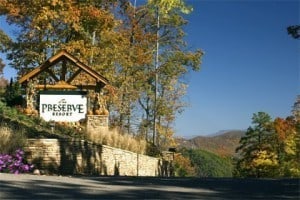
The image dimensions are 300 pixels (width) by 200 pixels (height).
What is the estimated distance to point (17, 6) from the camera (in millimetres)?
25703

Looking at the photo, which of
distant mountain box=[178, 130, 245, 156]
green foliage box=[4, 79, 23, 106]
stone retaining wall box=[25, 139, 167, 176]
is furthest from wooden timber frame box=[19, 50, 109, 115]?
distant mountain box=[178, 130, 245, 156]

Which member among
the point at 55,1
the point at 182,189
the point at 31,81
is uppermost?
the point at 55,1

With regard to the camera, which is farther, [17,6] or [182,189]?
[17,6]

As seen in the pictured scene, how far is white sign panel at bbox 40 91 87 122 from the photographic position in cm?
2219

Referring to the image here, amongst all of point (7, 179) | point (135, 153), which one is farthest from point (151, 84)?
point (7, 179)

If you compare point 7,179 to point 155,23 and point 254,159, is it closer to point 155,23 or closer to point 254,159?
point 155,23

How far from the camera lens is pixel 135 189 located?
9.75 m

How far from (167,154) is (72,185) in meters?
18.1

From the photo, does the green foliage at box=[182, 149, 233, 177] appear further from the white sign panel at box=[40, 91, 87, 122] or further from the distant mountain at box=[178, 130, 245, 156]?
the white sign panel at box=[40, 91, 87, 122]

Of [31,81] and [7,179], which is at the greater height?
[31,81]

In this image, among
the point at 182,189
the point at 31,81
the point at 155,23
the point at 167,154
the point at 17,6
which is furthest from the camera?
the point at 155,23

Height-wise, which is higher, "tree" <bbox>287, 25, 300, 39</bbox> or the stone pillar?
"tree" <bbox>287, 25, 300, 39</bbox>

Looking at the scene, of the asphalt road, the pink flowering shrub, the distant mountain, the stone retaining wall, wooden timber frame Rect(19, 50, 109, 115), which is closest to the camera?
the asphalt road

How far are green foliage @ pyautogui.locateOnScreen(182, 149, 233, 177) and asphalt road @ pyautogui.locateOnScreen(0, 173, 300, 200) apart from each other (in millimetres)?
43227
